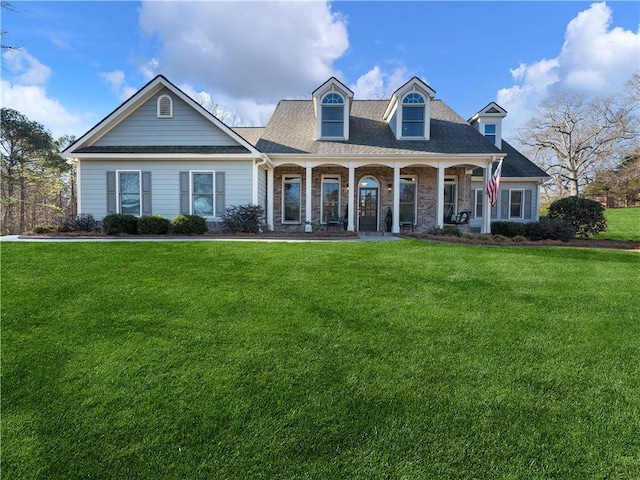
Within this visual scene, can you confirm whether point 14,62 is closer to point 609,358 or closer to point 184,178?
point 184,178

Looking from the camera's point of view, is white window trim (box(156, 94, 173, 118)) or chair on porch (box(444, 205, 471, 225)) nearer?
white window trim (box(156, 94, 173, 118))

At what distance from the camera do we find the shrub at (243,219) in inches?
479

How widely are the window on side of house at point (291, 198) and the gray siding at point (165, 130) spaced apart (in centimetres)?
327

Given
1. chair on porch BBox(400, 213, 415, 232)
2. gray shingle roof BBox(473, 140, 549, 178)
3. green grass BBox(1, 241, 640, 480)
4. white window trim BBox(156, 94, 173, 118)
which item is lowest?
green grass BBox(1, 241, 640, 480)

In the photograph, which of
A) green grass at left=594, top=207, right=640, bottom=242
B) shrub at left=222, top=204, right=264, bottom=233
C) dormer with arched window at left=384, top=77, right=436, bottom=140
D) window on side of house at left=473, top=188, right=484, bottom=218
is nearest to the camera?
shrub at left=222, top=204, right=264, bottom=233

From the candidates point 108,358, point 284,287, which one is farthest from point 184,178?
point 108,358

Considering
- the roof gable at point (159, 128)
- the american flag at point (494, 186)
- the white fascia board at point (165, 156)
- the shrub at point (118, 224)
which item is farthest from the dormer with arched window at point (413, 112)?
the shrub at point (118, 224)

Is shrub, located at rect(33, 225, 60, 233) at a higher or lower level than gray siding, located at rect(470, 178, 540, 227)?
lower

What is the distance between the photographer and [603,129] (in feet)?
96.2

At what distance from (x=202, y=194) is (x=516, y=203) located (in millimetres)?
14589

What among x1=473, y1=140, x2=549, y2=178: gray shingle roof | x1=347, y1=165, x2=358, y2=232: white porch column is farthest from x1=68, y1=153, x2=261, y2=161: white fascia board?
x1=473, y1=140, x2=549, y2=178: gray shingle roof

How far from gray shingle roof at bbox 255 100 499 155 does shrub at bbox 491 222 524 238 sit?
3.14 m

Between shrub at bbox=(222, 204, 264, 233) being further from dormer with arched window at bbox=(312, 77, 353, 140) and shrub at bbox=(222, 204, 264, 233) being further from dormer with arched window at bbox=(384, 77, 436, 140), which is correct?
dormer with arched window at bbox=(384, 77, 436, 140)

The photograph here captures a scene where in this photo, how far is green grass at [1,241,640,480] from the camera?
2.53 meters
